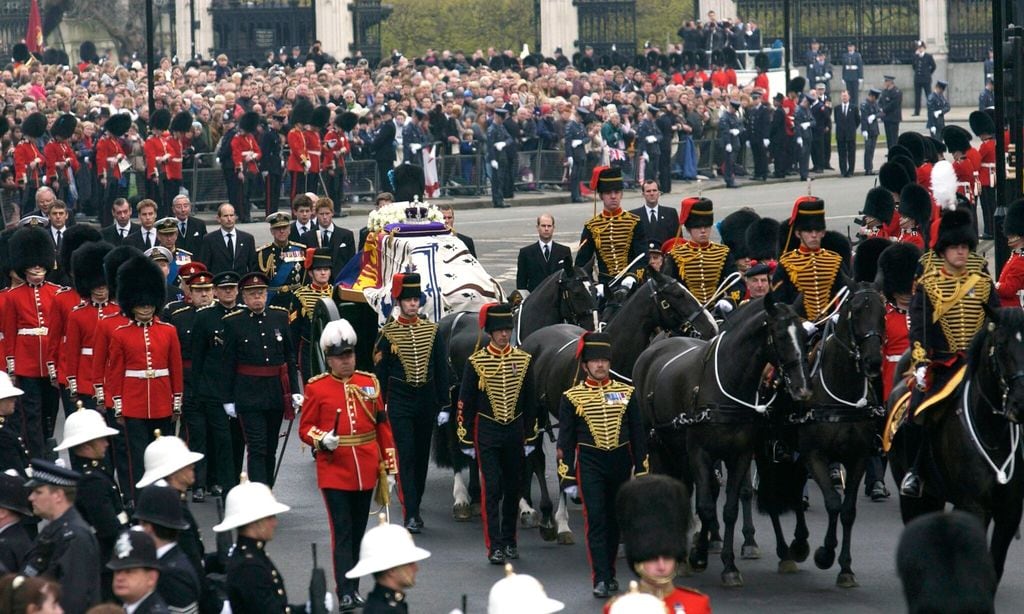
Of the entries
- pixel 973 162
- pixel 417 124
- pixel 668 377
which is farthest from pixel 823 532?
pixel 417 124

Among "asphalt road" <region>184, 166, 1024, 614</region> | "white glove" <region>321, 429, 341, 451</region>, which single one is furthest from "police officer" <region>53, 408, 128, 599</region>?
"asphalt road" <region>184, 166, 1024, 614</region>

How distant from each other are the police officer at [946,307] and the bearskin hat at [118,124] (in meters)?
19.2

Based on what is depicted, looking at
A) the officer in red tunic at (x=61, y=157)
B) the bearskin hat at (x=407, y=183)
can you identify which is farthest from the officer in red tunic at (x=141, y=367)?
the officer in red tunic at (x=61, y=157)

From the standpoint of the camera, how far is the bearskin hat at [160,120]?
102ft

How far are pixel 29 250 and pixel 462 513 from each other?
419cm

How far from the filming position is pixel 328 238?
2033cm

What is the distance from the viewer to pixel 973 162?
2673 centimetres

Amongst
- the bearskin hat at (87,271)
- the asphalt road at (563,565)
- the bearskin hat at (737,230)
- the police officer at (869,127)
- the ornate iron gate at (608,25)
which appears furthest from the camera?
the ornate iron gate at (608,25)

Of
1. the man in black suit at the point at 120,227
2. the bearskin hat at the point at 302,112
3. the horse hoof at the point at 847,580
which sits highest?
the bearskin hat at the point at 302,112

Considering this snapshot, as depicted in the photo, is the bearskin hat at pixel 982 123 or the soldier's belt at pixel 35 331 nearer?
the soldier's belt at pixel 35 331

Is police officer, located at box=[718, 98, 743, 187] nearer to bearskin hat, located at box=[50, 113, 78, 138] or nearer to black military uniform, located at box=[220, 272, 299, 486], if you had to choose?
bearskin hat, located at box=[50, 113, 78, 138]

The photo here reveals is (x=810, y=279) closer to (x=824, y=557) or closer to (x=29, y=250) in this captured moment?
(x=824, y=557)

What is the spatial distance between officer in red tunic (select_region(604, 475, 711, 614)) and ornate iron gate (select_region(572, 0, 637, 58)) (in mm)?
44531

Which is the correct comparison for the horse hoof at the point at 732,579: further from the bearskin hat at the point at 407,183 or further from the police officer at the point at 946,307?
the bearskin hat at the point at 407,183
